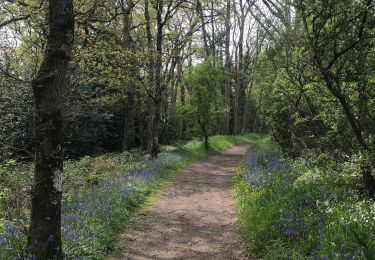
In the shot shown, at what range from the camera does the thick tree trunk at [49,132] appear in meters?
4.96

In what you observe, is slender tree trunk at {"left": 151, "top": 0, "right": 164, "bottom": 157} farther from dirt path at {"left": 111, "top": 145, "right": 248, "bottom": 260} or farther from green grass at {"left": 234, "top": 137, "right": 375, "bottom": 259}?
green grass at {"left": 234, "top": 137, "right": 375, "bottom": 259}

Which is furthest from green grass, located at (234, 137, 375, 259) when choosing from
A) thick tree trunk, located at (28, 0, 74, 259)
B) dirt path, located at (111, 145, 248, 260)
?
thick tree trunk, located at (28, 0, 74, 259)

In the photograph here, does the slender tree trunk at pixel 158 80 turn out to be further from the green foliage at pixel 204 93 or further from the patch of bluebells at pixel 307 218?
the patch of bluebells at pixel 307 218

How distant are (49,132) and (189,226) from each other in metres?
4.18

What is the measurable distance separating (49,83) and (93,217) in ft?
9.97

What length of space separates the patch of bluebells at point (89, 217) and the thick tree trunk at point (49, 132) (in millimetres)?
363

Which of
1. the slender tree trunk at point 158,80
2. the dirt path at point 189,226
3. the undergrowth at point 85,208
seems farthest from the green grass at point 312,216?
the slender tree trunk at point 158,80

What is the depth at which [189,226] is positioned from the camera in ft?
26.6

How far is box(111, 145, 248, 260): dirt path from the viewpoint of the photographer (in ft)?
21.6

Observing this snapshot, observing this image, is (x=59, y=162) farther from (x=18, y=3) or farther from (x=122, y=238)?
(x=18, y=3)

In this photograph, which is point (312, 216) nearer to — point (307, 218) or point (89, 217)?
point (307, 218)

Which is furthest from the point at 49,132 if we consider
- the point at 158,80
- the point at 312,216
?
the point at 158,80

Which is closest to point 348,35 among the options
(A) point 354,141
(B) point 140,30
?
(A) point 354,141

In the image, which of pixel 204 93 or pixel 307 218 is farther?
pixel 204 93
